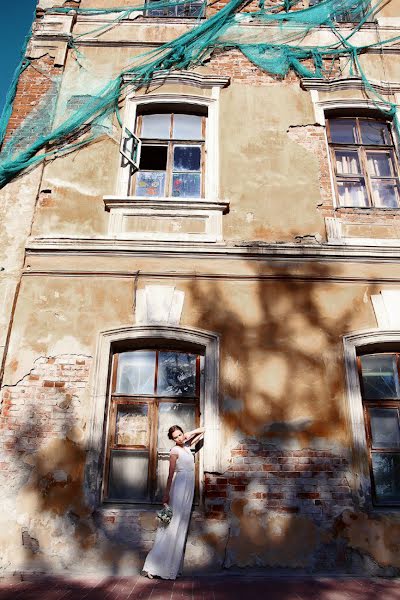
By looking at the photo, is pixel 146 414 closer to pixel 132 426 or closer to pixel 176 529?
pixel 132 426

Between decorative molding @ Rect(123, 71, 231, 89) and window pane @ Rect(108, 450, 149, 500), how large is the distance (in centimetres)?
495

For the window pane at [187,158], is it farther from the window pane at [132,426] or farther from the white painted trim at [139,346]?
the window pane at [132,426]

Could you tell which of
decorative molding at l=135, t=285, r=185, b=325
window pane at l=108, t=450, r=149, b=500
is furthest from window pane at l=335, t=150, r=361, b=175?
window pane at l=108, t=450, r=149, b=500

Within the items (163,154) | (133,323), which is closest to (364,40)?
(163,154)

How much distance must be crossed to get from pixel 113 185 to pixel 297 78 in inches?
122

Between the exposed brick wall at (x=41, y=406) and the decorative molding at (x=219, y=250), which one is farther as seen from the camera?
the decorative molding at (x=219, y=250)

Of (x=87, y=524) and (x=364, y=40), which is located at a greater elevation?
(x=364, y=40)

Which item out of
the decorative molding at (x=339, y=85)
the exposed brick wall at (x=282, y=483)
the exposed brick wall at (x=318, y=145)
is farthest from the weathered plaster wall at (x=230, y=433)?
the decorative molding at (x=339, y=85)

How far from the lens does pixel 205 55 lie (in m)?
6.86

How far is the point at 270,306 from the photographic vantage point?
5266mm

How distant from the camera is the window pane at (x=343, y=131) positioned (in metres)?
6.52

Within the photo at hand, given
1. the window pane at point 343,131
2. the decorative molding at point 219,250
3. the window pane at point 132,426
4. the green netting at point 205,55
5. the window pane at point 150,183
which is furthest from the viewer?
the window pane at point 343,131

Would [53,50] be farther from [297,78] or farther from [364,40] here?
[364,40]

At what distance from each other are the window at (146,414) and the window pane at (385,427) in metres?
1.85
